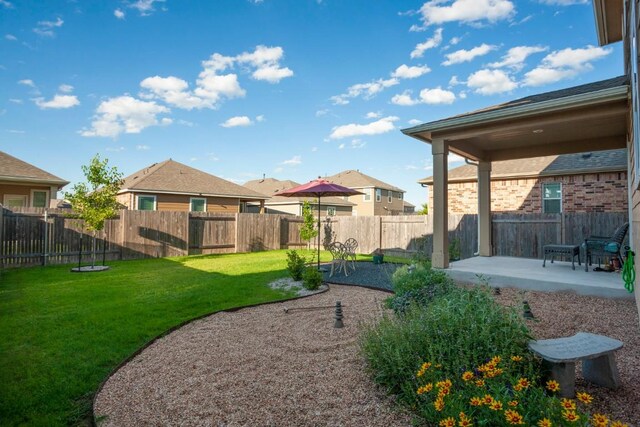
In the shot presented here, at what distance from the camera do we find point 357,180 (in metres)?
32.2

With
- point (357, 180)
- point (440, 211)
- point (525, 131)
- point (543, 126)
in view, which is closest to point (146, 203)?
point (440, 211)

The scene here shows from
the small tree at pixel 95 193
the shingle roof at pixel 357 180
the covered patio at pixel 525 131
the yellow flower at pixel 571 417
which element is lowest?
the yellow flower at pixel 571 417

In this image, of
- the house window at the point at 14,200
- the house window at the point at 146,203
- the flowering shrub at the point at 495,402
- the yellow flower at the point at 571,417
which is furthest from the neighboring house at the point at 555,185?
the house window at the point at 14,200

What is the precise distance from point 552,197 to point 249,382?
1399cm

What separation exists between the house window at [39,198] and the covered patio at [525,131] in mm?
15903

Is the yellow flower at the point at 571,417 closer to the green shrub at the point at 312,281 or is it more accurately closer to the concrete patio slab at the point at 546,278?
the concrete patio slab at the point at 546,278

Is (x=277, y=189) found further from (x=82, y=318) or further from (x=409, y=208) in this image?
(x=82, y=318)

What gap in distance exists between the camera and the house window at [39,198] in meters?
14.9

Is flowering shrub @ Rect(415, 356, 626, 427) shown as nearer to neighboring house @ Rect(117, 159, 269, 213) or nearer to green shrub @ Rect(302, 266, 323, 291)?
green shrub @ Rect(302, 266, 323, 291)

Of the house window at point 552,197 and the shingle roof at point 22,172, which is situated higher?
the shingle roof at point 22,172

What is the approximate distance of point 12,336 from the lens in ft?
13.8

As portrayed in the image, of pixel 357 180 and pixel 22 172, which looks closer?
pixel 22 172

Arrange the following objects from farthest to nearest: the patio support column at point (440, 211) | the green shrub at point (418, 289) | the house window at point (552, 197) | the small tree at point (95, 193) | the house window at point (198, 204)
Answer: the house window at point (198, 204) < the house window at point (552, 197) < the small tree at point (95, 193) < the patio support column at point (440, 211) < the green shrub at point (418, 289)

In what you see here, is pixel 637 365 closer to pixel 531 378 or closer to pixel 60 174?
pixel 531 378
